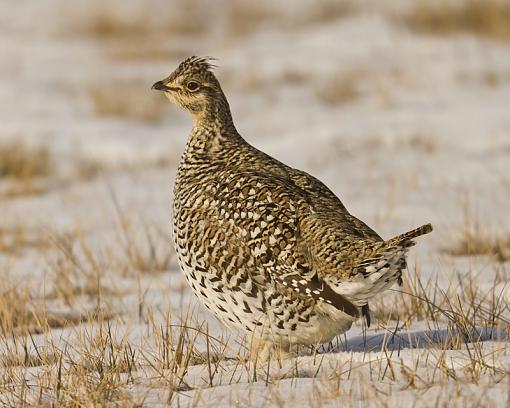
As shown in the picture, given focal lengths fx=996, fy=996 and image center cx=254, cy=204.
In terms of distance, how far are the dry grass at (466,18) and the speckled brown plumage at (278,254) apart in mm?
13595

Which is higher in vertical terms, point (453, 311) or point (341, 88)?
point (341, 88)

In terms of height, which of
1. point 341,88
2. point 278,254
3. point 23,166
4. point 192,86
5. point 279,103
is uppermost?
point 341,88

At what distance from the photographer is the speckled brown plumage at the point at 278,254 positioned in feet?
14.2

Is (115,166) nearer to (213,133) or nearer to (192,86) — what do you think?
(192,86)

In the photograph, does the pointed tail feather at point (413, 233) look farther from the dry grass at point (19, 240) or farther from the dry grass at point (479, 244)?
the dry grass at point (19, 240)

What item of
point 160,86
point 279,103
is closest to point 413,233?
point 160,86

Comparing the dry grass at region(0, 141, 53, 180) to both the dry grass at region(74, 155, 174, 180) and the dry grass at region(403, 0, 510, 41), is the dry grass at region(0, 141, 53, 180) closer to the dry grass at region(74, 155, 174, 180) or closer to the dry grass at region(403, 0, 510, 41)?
the dry grass at region(74, 155, 174, 180)

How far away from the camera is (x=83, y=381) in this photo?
3.94 meters

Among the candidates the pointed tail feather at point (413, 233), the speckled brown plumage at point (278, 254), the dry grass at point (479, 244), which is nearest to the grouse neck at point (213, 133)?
the speckled brown plumage at point (278, 254)

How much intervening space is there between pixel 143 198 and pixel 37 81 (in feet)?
22.0

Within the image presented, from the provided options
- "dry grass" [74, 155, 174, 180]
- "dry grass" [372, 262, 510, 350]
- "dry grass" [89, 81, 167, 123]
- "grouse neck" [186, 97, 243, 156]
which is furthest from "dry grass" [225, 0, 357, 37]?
"dry grass" [372, 262, 510, 350]

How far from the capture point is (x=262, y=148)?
12.0m

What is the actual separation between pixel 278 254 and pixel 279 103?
10134mm

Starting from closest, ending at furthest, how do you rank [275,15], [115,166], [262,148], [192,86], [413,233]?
[413,233] < [192,86] < [115,166] < [262,148] < [275,15]
